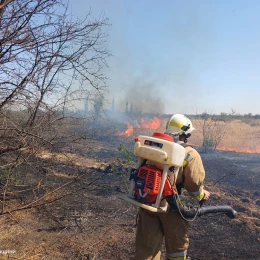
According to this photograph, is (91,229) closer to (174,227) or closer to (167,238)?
(167,238)

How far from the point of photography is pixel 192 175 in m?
2.93

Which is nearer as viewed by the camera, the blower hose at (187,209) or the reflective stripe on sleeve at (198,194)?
the blower hose at (187,209)

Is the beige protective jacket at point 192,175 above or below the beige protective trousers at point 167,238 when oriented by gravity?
above

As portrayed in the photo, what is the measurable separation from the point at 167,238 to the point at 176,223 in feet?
0.72

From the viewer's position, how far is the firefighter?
9.74 feet

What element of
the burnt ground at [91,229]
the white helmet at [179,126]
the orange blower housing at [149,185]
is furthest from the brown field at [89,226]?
the white helmet at [179,126]

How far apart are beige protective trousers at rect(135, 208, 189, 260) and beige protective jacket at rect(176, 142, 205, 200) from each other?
0.37 m

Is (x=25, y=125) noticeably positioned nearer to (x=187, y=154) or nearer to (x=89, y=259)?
(x=89, y=259)

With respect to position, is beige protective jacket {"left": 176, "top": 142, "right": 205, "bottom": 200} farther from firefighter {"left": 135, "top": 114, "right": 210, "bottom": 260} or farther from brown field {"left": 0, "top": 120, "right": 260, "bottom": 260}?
brown field {"left": 0, "top": 120, "right": 260, "bottom": 260}

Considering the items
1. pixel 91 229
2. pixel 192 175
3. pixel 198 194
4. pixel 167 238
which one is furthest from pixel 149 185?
pixel 91 229

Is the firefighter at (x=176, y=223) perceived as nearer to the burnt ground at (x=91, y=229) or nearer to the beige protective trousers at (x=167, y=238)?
the beige protective trousers at (x=167, y=238)

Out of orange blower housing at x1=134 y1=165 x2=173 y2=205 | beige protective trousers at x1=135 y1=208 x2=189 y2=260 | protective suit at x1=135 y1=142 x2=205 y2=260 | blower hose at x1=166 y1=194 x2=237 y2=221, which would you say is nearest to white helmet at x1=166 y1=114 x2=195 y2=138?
protective suit at x1=135 y1=142 x2=205 y2=260

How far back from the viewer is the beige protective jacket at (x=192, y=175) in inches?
116

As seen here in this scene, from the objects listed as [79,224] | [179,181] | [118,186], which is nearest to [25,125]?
[79,224]
